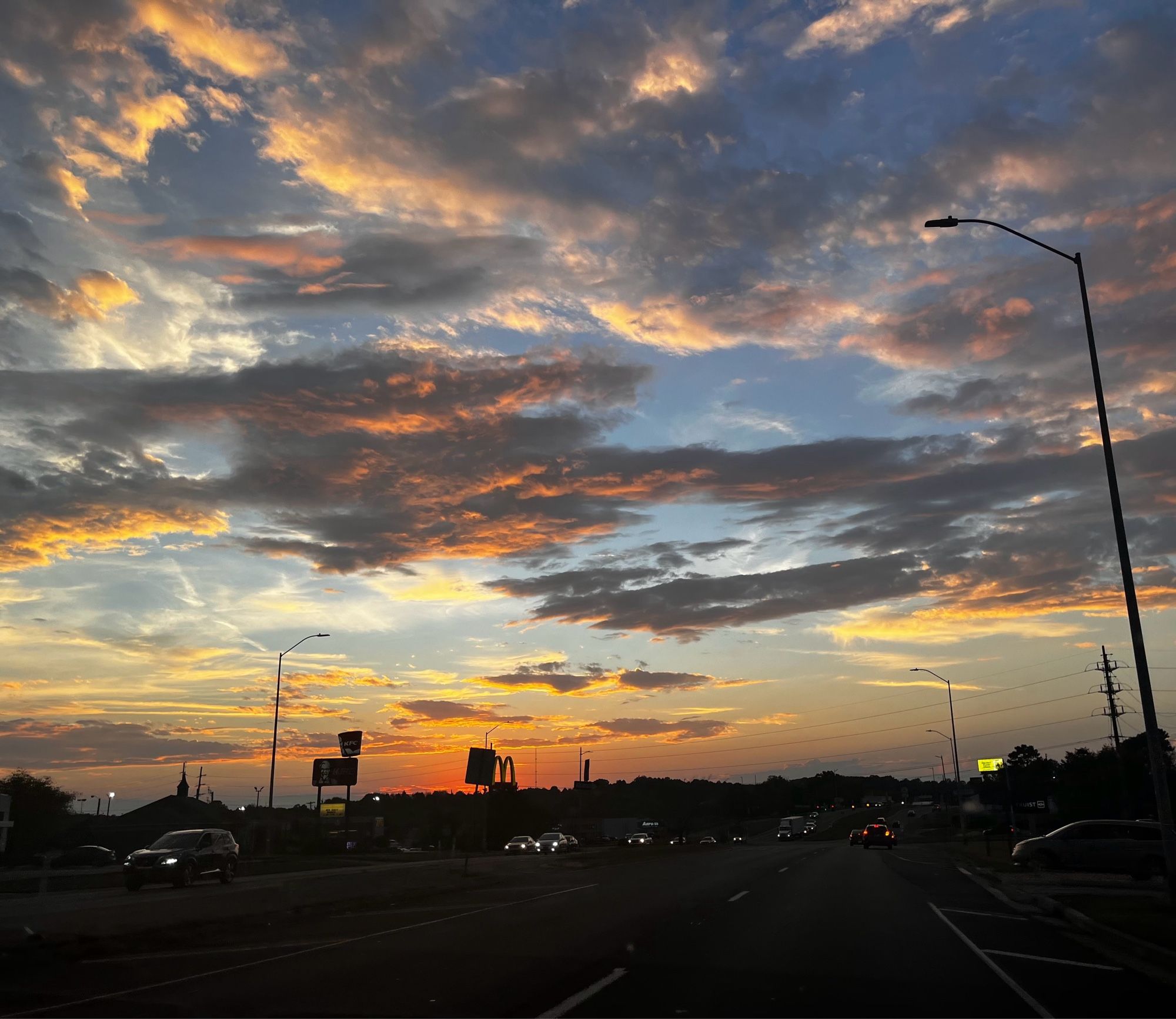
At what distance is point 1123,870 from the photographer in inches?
1183

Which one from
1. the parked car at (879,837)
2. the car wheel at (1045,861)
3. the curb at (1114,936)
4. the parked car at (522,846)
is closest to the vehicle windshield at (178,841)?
the curb at (1114,936)

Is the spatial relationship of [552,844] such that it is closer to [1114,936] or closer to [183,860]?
[183,860]

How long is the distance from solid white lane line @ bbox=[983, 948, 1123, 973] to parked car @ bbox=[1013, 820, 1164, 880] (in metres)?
18.6

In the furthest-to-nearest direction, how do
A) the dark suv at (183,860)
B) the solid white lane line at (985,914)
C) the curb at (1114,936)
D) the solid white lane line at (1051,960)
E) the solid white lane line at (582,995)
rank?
the dark suv at (183,860) < the solid white lane line at (985,914) < the curb at (1114,936) < the solid white lane line at (1051,960) < the solid white lane line at (582,995)

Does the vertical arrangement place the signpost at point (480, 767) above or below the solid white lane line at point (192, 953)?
above

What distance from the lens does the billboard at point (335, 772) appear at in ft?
302

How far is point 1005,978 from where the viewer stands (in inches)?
466

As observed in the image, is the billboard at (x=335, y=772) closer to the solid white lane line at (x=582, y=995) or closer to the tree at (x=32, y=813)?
the tree at (x=32, y=813)

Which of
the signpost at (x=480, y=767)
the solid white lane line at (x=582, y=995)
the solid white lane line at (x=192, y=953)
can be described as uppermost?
the signpost at (x=480, y=767)

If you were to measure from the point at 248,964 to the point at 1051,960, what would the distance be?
36.7 ft

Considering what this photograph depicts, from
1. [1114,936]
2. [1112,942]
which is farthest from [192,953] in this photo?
[1114,936]

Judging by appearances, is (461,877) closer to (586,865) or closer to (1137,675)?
(586,865)

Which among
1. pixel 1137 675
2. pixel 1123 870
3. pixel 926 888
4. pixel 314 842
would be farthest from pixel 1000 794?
pixel 1137 675

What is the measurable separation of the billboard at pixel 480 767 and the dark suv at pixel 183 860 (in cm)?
852
